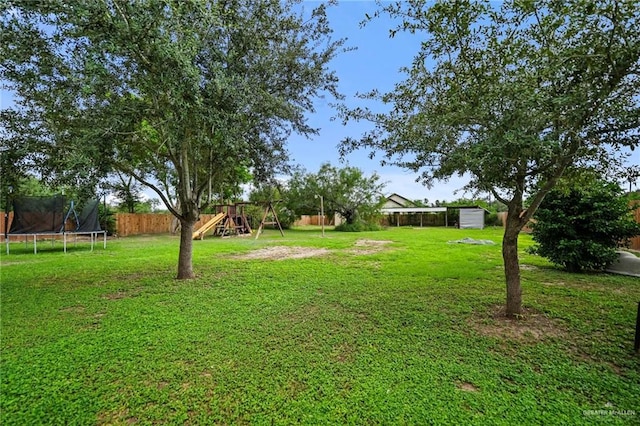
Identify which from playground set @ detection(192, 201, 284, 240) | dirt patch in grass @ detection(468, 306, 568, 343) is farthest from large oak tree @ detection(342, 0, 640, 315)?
playground set @ detection(192, 201, 284, 240)

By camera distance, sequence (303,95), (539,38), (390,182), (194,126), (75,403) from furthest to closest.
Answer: (390,182), (303,95), (194,126), (539,38), (75,403)

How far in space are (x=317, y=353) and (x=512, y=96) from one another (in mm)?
2811

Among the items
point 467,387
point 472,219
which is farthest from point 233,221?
point 472,219

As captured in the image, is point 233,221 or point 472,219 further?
point 472,219

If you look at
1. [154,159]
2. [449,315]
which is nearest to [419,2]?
[449,315]

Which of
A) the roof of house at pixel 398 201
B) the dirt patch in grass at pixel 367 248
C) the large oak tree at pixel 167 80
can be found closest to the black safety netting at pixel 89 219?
the large oak tree at pixel 167 80

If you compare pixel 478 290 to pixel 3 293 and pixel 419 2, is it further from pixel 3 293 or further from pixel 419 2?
pixel 3 293

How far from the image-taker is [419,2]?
3.10m

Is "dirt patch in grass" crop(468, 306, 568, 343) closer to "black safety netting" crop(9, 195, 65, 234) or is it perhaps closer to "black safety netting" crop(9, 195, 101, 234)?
"black safety netting" crop(9, 195, 101, 234)

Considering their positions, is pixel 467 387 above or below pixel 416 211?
below

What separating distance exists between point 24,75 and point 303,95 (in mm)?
3661

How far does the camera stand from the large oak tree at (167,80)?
2.86m

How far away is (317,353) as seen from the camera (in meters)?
2.65

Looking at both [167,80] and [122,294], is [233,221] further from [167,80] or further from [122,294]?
[167,80]
